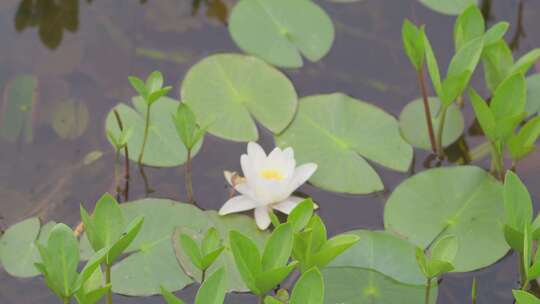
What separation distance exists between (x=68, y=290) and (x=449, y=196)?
0.96m

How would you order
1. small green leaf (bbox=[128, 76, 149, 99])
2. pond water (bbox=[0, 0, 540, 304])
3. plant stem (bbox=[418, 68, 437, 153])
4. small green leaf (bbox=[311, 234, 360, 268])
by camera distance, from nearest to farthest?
small green leaf (bbox=[311, 234, 360, 268]) < small green leaf (bbox=[128, 76, 149, 99]) < pond water (bbox=[0, 0, 540, 304]) < plant stem (bbox=[418, 68, 437, 153])

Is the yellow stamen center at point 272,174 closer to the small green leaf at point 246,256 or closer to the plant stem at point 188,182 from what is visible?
the plant stem at point 188,182

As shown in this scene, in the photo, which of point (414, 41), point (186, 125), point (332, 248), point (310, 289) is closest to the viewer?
point (310, 289)

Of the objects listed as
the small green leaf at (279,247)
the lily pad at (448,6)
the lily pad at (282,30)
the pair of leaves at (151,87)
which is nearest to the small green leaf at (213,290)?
the small green leaf at (279,247)

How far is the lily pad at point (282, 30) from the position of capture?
8.02 feet

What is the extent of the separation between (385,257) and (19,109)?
1.06 meters

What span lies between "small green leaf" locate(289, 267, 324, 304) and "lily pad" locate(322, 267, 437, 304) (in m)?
0.39

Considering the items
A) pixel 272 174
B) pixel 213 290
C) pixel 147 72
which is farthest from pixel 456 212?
pixel 147 72

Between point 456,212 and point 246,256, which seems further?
point 456,212

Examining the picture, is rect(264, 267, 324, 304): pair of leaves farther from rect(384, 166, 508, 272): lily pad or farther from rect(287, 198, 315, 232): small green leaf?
rect(384, 166, 508, 272): lily pad

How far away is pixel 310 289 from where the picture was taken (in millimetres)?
1468

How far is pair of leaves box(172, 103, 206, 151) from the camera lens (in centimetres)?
194

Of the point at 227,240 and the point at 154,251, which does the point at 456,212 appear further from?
the point at 154,251

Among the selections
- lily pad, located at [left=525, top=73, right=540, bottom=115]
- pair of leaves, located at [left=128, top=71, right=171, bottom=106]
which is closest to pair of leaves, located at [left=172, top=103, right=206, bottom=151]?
pair of leaves, located at [left=128, top=71, right=171, bottom=106]
